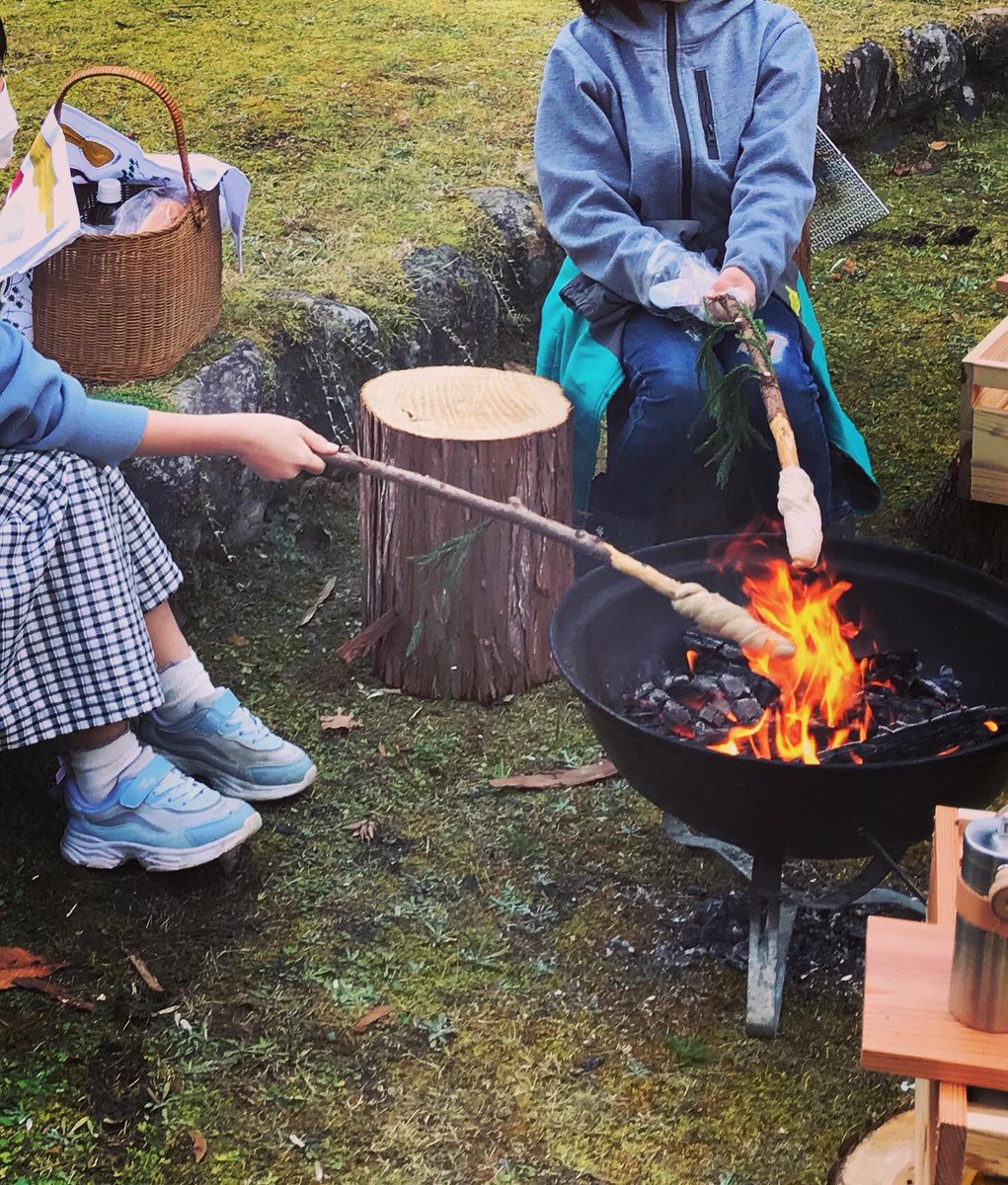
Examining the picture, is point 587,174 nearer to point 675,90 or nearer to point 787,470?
point 675,90

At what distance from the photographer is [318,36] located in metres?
7.47

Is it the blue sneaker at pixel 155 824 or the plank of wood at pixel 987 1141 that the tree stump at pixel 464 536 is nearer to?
the blue sneaker at pixel 155 824

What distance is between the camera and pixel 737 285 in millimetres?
3461

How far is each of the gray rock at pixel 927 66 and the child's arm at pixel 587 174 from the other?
15.8ft

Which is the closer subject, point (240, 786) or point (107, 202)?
point (240, 786)

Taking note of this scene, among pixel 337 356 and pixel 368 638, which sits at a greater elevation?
pixel 337 356

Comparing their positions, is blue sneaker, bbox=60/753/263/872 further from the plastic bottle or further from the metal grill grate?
the metal grill grate

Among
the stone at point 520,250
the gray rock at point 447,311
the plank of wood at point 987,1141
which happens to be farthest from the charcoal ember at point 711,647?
the stone at point 520,250

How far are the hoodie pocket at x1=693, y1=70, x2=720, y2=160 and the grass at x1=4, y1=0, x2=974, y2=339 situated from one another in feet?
4.68

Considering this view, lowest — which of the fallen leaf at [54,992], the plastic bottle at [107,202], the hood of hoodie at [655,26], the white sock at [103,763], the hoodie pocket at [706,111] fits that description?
the fallen leaf at [54,992]

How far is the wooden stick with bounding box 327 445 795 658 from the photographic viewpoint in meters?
2.71

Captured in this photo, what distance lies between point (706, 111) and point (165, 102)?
1457 mm

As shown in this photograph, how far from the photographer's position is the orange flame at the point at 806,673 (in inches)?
109

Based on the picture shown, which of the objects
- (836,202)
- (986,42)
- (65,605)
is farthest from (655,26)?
(986,42)
